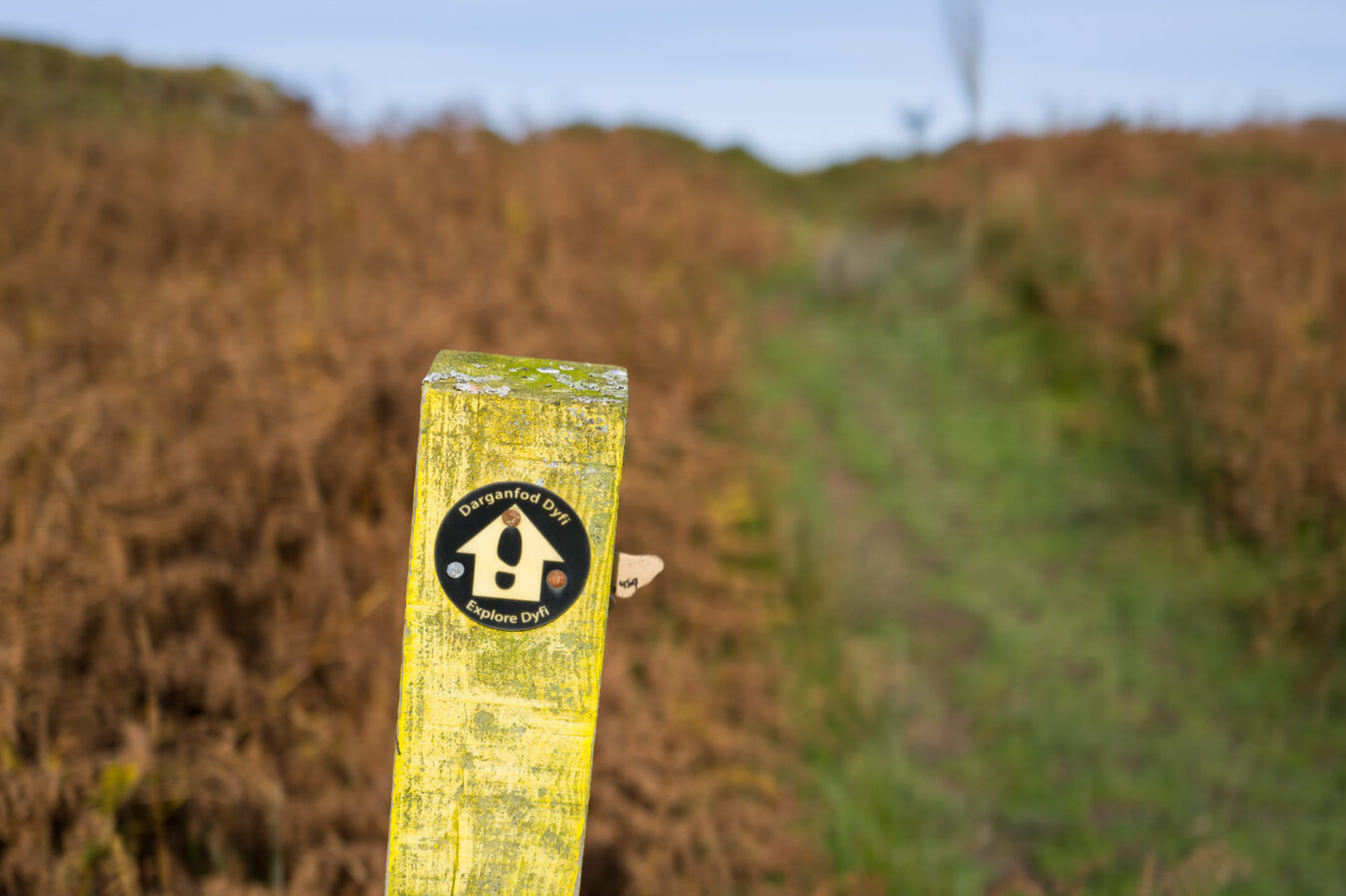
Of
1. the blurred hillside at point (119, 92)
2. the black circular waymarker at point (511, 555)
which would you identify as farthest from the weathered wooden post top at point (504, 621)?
the blurred hillside at point (119, 92)

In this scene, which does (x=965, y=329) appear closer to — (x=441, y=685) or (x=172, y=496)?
(x=172, y=496)

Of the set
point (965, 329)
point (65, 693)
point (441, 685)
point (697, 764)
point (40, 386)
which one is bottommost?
point (697, 764)

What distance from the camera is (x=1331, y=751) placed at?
9.60 feet

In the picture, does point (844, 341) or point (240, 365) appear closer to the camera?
point (240, 365)

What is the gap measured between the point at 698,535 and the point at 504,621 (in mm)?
2656

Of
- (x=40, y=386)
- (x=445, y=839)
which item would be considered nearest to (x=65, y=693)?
(x=40, y=386)

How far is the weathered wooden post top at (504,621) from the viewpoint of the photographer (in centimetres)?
100

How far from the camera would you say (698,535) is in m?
3.67

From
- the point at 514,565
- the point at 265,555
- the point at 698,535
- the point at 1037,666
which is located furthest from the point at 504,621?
the point at 1037,666

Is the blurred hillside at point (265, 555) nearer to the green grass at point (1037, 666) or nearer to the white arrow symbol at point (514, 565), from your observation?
the green grass at point (1037, 666)

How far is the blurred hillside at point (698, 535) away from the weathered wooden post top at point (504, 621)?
953 mm

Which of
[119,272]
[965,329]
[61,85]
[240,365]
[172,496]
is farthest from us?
[61,85]

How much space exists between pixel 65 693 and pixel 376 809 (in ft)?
2.47

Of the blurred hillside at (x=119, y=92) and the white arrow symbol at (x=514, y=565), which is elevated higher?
the blurred hillside at (x=119, y=92)
